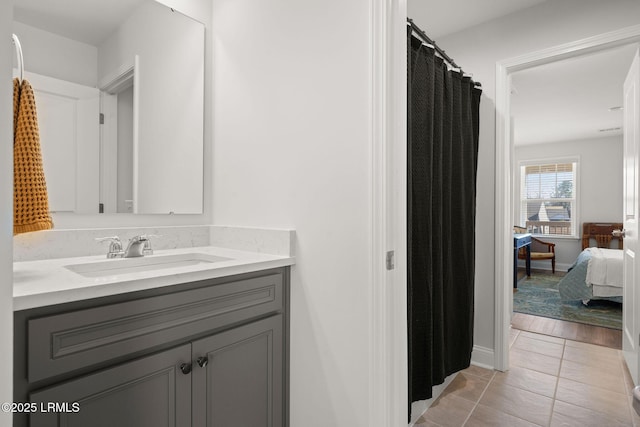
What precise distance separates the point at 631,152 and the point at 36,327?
10.2 feet

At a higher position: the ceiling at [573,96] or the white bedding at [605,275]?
the ceiling at [573,96]

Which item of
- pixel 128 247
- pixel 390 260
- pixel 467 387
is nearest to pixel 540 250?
pixel 467 387

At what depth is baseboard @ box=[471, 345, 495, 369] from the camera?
7.85 ft

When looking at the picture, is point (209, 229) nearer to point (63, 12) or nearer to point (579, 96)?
point (63, 12)

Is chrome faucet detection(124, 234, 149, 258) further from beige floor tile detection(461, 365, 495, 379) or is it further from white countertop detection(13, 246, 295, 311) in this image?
beige floor tile detection(461, 365, 495, 379)

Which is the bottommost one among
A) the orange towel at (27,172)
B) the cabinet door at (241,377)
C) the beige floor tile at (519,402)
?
the beige floor tile at (519,402)

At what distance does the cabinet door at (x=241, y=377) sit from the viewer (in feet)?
3.77

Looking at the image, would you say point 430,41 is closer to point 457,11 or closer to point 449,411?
point 457,11

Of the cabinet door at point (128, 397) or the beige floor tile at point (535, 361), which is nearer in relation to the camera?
the cabinet door at point (128, 397)

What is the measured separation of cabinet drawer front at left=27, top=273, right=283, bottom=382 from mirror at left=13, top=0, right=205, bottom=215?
706 millimetres

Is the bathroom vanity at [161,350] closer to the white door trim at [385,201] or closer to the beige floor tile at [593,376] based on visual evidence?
the white door trim at [385,201]

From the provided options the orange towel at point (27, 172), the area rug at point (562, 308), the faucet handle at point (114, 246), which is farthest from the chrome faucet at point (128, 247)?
the area rug at point (562, 308)

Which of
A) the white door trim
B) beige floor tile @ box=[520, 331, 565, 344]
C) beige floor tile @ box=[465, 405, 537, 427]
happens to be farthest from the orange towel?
beige floor tile @ box=[520, 331, 565, 344]

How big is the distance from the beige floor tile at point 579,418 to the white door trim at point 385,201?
115cm
